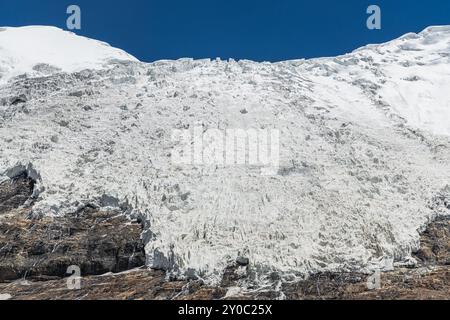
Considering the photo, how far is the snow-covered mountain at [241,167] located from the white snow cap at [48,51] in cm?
17

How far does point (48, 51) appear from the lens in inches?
1346

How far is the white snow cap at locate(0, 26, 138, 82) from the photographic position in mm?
31734

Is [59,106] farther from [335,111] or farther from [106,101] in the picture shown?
[335,111]

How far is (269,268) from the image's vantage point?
683 inches

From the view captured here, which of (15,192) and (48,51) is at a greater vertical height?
(48,51)

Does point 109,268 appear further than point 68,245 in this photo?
No

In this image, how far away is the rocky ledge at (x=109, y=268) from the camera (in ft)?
54.6

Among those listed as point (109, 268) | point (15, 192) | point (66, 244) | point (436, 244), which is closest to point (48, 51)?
point (15, 192)

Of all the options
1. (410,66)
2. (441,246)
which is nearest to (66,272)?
(441,246)

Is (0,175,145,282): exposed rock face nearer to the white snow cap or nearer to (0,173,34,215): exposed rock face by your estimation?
(0,173,34,215): exposed rock face

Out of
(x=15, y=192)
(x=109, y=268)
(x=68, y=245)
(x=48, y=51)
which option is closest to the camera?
(x=109, y=268)

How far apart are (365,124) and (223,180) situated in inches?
346

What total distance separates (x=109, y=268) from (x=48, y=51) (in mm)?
19888

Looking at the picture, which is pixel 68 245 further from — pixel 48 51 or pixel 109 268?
pixel 48 51
